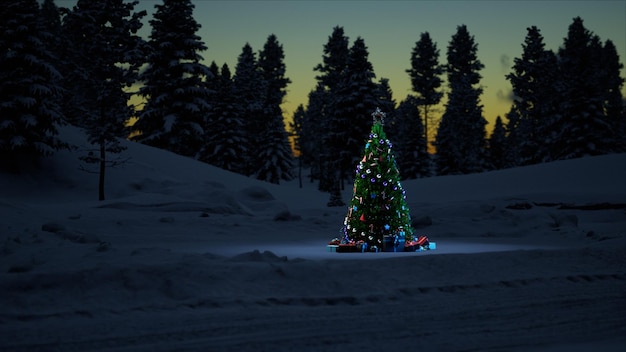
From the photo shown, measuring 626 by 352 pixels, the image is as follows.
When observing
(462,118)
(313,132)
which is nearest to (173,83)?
(462,118)

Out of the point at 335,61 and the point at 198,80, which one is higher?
the point at 335,61

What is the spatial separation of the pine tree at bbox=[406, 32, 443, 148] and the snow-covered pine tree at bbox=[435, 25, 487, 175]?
1.61 meters

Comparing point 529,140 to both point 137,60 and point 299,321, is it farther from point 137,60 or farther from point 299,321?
point 299,321

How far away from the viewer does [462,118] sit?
59.7 metres

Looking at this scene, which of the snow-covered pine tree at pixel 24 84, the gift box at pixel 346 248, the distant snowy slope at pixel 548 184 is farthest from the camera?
the snow-covered pine tree at pixel 24 84

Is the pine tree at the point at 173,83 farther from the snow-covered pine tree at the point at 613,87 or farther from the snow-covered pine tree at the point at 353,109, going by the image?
the snow-covered pine tree at the point at 613,87

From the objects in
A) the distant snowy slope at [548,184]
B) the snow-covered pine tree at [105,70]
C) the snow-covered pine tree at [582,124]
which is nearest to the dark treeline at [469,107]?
the snow-covered pine tree at [582,124]

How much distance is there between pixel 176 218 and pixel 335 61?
4340cm

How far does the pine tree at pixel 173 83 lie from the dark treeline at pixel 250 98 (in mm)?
98

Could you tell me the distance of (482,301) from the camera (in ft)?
23.1

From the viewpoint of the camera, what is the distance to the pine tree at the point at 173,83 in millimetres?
38000

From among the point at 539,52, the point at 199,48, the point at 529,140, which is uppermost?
the point at 539,52

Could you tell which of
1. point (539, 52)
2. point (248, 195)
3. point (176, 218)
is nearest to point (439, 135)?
point (539, 52)

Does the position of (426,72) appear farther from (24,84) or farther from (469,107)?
(24,84)
